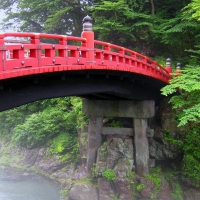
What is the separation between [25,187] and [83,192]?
4.71m

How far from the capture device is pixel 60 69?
22.2 ft

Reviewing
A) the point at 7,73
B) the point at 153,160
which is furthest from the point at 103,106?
the point at 7,73

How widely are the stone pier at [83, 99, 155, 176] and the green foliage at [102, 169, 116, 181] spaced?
152 cm

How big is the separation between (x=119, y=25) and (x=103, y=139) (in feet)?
25.0

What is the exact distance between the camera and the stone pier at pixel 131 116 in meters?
13.8

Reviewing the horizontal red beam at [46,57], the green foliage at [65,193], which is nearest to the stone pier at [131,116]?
the green foliage at [65,193]

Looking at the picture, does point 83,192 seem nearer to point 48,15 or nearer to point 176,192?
point 176,192

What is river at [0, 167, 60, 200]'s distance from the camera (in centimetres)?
1505

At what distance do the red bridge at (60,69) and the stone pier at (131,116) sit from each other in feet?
5.31

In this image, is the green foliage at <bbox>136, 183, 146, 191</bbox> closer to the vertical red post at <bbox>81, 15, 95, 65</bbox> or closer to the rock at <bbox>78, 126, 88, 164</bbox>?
the rock at <bbox>78, 126, 88, 164</bbox>

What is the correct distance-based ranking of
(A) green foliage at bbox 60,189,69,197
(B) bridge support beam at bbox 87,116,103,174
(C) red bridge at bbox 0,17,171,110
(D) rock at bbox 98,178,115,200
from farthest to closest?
(B) bridge support beam at bbox 87,116,103,174 < (A) green foliage at bbox 60,189,69,197 < (D) rock at bbox 98,178,115,200 < (C) red bridge at bbox 0,17,171,110

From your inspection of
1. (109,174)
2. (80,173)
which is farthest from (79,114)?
(109,174)

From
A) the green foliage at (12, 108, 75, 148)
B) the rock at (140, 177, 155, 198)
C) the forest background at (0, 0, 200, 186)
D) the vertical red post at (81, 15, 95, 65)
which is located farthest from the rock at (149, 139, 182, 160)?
the vertical red post at (81, 15, 95, 65)

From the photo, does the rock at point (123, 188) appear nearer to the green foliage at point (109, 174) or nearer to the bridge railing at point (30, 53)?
the green foliage at point (109, 174)
